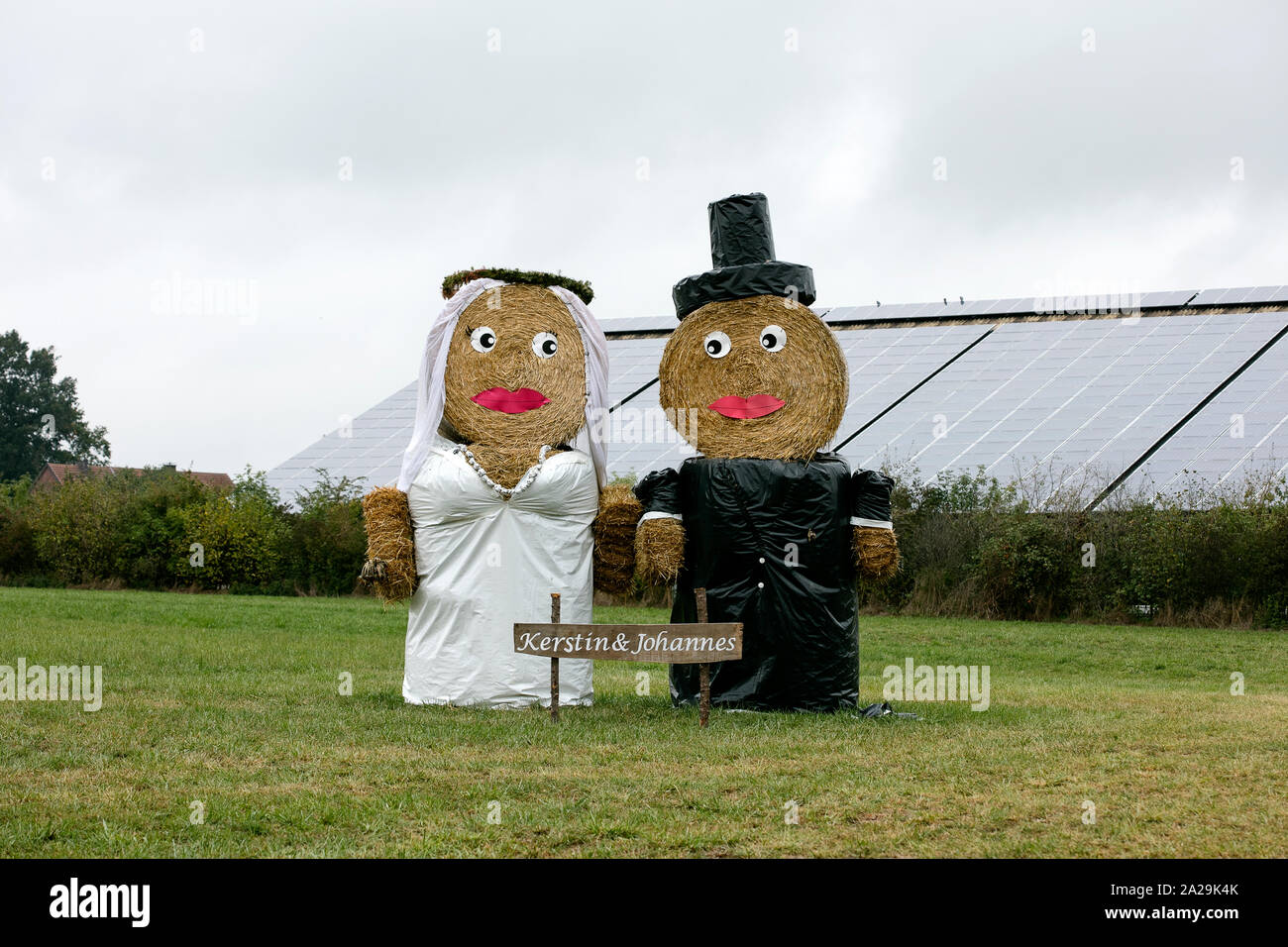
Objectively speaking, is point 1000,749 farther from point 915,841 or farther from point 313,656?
point 313,656

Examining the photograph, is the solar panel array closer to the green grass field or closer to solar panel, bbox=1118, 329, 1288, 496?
solar panel, bbox=1118, 329, 1288, 496

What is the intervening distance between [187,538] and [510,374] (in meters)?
19.7

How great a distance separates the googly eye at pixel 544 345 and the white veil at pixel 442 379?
0.90 feet

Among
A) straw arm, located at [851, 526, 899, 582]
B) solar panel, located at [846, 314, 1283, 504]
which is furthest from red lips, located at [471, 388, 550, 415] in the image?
solar panel, located at [846, 314, 1283, 504]

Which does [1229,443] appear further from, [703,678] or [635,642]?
[635,642]

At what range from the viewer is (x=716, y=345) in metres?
8.80

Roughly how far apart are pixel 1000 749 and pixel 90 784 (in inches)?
180

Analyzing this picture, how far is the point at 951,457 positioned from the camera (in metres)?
22.3

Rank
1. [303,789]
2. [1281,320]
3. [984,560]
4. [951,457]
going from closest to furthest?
[303,789], [984,560], [951,457], [1281,320]

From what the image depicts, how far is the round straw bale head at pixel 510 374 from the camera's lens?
869 cm

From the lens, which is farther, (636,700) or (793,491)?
(636,700)

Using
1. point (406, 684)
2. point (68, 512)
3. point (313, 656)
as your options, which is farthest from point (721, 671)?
point (68, 512)

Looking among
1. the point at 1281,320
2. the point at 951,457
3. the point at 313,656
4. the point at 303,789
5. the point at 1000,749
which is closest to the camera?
the point at 303,789

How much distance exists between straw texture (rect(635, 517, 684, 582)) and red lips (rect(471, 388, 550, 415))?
1162 mm
